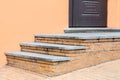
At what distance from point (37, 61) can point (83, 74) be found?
823 mm

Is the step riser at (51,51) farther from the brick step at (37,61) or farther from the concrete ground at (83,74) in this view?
the concrete ground at (83,74)

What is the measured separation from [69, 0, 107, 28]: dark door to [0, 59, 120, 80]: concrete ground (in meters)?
1.97

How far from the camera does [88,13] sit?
284 inches

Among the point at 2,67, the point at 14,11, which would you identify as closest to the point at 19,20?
the point at 14,11

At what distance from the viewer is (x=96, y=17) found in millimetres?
7355

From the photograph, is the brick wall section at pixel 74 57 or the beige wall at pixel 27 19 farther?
the beige wall at pixel 27 19

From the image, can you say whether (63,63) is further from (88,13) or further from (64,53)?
(88,13)

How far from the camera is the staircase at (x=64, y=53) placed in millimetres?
4801

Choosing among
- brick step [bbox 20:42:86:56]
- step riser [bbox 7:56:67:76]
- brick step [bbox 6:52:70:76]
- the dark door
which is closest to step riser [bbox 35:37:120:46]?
brick step [bbox 20:42:86:56]

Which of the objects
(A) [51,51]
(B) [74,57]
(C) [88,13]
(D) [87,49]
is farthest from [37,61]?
(C) [88,13]

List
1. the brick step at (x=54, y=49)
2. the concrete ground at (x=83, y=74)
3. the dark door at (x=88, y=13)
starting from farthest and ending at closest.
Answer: the dark door at (x=88, y=13) → the brick step at (x=54, y=49) → the concrete ground at (x=83, y=74)

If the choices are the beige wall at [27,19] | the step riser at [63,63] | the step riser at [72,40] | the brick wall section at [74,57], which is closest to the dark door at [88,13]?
the beige wall at [27,19]

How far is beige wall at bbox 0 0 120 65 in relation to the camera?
5.73 meters

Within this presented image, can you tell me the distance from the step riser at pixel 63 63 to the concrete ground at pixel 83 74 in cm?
9
